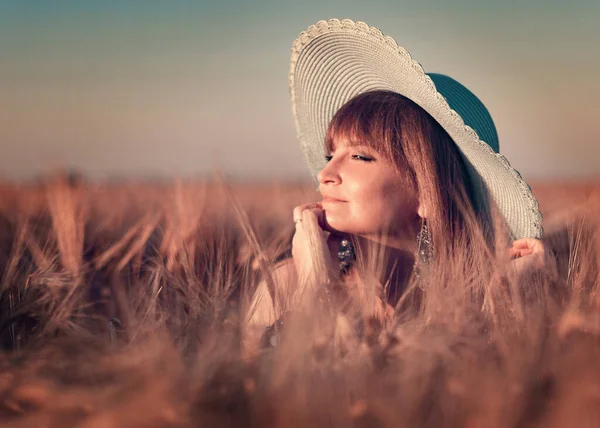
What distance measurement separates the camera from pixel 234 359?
1.17 metres

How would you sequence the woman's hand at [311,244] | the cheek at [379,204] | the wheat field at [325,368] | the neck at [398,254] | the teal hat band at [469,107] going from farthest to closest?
the teal hat band at [469,107], the neck at [398,254], the cheek at [379,204], the woman's hand at [311,244], the wheat field at [325,368]

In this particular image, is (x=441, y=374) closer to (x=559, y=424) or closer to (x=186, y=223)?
(x=559, y=424)

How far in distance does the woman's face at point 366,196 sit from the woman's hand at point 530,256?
14.7 inches

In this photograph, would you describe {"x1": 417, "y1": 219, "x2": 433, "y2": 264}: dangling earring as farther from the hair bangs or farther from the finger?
the finger

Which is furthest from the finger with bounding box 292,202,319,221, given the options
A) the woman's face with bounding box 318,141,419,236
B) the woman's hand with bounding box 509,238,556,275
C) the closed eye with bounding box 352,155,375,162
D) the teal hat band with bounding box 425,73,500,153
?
the woman's hand with bounding box 509,238,556,275

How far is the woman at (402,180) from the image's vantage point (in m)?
2.12

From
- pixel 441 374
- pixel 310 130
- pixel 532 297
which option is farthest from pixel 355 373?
pixel 310 130

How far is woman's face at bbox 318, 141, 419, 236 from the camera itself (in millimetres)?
2123

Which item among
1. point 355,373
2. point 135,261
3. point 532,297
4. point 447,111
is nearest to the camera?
point 355,373

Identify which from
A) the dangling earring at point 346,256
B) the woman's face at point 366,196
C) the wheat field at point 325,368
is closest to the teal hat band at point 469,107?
the woman's face at point 366,196

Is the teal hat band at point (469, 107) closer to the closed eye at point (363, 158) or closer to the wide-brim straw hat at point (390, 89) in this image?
the wide-brim straw hat at point (390, 89)

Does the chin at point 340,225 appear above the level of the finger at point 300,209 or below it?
below

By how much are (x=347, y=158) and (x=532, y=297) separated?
86 cm

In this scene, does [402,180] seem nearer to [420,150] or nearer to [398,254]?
[420,150]
